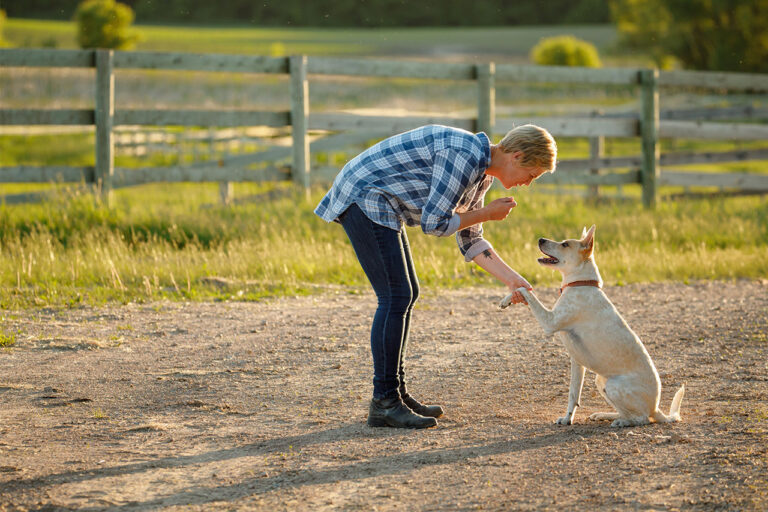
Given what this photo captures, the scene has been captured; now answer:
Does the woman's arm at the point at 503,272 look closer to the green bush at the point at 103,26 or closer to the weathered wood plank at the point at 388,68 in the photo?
the weathered wood plank at the point at 388,68

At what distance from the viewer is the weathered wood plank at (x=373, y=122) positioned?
39.0 feet

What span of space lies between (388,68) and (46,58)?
394 cm

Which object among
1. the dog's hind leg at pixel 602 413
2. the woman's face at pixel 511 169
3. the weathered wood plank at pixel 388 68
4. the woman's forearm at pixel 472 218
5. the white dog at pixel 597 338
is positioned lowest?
A: the dog's hind leg at pixel 602 413

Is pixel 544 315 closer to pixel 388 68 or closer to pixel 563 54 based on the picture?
pixel 388 68

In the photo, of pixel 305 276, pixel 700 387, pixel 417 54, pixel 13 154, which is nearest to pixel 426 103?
pixel 13 154

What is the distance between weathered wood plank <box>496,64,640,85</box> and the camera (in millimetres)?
12258

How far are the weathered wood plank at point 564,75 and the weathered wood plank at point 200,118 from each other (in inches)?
119

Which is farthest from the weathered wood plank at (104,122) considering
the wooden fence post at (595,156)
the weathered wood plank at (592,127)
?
the wooden fence post at (595,156)

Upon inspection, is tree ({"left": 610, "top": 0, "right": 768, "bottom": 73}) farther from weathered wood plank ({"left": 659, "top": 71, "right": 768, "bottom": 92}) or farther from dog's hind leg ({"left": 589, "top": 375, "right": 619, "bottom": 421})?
dog's hind leg ({"left": 589, "top": 375, "right": 619, "bottom": 421})

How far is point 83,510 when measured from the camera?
370 cm

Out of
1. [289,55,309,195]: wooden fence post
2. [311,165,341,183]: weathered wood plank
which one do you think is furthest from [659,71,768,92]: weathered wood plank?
[289,55,309,195]: wooden fence post

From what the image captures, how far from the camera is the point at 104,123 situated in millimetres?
10336

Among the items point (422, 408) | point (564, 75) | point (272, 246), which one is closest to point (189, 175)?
point (272, 246)

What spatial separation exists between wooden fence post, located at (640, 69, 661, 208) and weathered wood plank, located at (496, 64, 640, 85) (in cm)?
18
